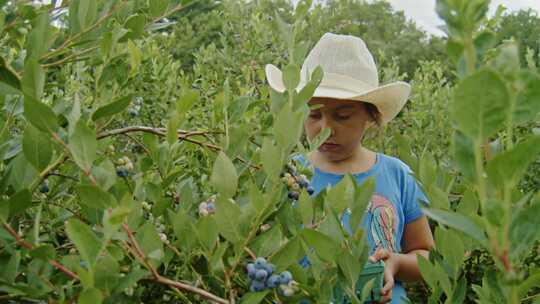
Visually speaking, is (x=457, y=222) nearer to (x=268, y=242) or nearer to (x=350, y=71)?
(x=268, y=242)

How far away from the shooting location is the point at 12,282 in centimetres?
89

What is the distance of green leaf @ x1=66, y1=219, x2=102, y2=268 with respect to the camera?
77 cm

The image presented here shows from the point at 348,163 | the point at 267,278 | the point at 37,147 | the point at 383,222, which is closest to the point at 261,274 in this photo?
the point at 267,278

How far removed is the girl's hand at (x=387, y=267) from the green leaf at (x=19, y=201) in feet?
1.84

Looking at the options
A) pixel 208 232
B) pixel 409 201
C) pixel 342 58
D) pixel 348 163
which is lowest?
pixel 409 201

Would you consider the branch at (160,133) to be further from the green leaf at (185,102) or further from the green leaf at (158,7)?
the green leaf at (158,7)

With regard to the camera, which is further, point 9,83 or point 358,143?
point 358,143

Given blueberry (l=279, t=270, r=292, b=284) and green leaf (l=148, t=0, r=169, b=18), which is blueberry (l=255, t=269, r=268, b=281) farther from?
green leaf (l=148, t=0, r=169, b=18)

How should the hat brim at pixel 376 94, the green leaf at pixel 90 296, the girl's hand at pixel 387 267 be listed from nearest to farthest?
the green leaf at pixel 90 296 < the girl's hand at pixel 387 267 < the hat brim at pixel 376 94

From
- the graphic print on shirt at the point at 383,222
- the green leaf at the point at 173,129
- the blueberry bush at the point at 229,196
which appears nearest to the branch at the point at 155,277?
the blueberry bush at the point at 229,196

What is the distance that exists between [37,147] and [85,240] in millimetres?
194

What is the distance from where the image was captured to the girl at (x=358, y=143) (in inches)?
78.5

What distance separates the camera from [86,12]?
1146mm

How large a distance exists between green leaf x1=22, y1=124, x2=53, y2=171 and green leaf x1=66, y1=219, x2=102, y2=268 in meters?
0.18
